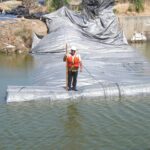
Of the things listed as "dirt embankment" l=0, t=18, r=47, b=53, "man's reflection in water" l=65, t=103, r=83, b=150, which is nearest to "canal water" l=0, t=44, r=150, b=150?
"man's reflection in water" l=65, t=103, r=83, b=150

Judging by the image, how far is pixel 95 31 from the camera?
83.6 ft

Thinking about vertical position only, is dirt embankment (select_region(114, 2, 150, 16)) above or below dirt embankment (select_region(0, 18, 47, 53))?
above

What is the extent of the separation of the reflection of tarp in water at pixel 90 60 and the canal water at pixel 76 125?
47 centimetres

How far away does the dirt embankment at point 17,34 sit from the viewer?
82.1 feet

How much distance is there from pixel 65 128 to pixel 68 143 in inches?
44.9

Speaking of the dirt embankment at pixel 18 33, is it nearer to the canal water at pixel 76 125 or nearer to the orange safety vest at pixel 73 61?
the canal water at pixel 76 125

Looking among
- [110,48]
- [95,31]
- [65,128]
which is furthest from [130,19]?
[65,128]

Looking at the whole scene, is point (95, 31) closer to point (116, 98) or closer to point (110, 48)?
point (110, 48)

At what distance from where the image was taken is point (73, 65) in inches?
557

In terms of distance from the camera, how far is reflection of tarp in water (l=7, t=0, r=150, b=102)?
47.3 feet

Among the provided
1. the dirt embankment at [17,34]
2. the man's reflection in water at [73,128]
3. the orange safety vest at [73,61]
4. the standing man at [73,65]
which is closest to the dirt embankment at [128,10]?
the dirt embankment at [17,34]

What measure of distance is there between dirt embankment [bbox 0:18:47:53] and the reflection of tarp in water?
0.77 metres

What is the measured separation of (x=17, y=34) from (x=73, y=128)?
14946 millimetres

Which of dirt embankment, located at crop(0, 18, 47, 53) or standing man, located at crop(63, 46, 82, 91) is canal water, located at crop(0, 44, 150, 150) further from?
dirt embankment, located at crop(0, 18, 47, 53)
